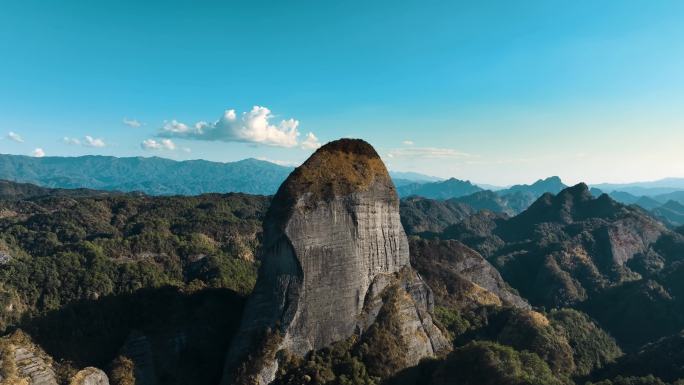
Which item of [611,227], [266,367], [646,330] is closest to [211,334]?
[266,367]

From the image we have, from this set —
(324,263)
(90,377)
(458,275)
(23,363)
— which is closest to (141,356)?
(90,377)

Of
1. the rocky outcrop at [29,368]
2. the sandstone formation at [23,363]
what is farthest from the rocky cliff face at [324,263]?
the sandstone formation at [23,363]

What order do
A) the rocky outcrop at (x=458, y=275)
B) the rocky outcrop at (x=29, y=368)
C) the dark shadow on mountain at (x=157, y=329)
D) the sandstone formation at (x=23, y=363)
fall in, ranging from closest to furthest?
the sandstone formation at (x=23, y=363)
the rocky outcrop at (x=29, y=368)
the dark shadow on mountain at (x=157, y=329)
the rocky outcrop at (x=458, y=275)

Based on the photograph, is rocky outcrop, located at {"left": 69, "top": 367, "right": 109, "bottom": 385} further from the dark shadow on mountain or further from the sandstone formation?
the dark shadow on mountain

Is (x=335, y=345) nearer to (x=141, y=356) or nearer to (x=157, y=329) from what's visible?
(x=141, y=356)

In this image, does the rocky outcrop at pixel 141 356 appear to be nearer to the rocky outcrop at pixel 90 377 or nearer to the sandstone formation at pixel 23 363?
the rocky outcrop at pixel 90 377

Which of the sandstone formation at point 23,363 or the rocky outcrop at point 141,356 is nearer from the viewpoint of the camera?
the sandstone formation at point 23,363

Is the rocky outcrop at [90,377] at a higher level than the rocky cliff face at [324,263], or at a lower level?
lower

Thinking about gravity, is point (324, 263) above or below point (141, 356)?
above

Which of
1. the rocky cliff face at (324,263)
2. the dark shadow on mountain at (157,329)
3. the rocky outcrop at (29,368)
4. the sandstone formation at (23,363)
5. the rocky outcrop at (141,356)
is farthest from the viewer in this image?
the dark shadow on mountain at (157,329)

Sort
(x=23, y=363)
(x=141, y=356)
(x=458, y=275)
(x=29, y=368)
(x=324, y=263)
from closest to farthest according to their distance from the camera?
(x=29, y=368), (x=23, y=363), (x=324, y=263), (x=141, y=356), (x=458, y=275)
